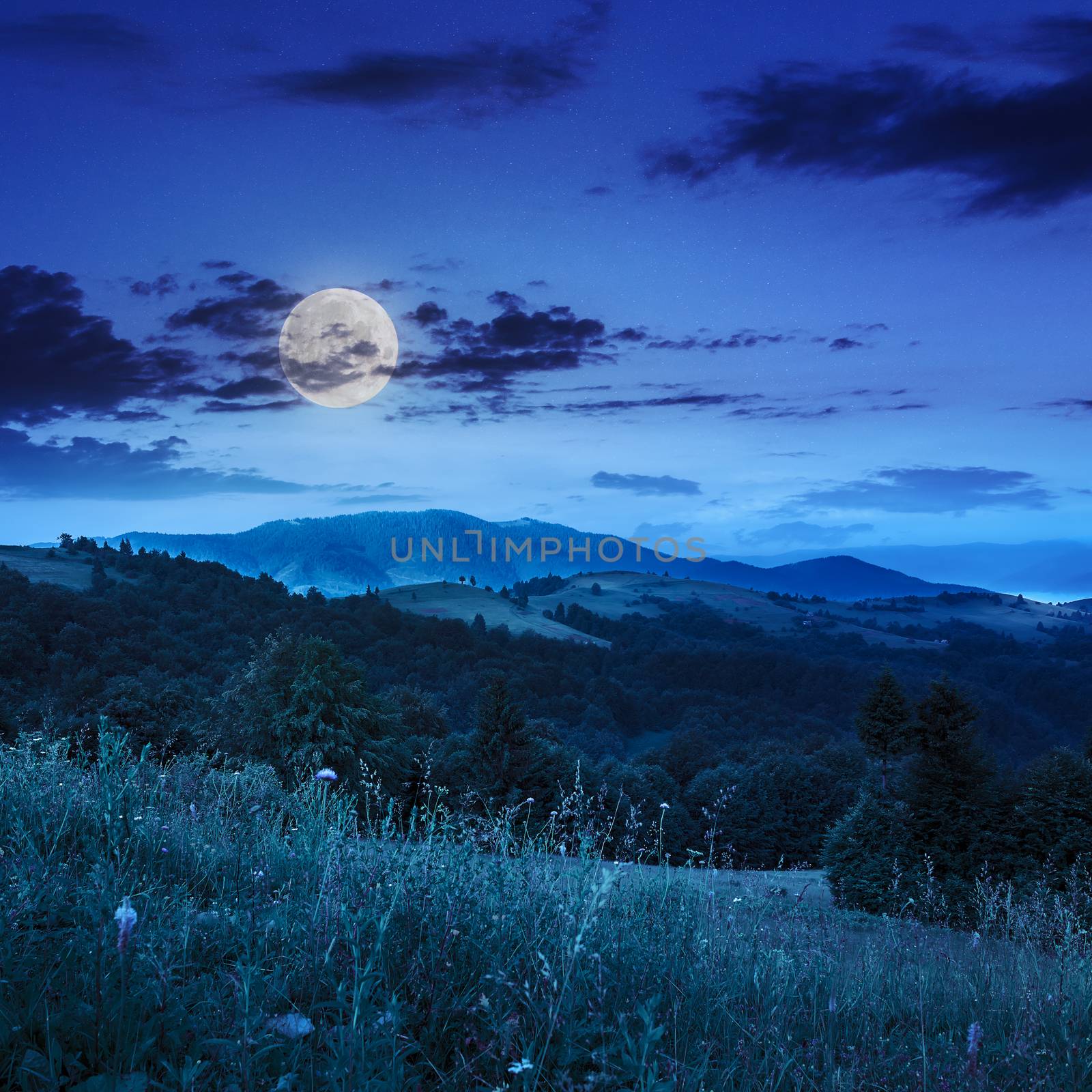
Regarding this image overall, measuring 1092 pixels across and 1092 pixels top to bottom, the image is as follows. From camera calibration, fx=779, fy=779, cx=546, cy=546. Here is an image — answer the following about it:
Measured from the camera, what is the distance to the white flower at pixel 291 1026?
2381 mm

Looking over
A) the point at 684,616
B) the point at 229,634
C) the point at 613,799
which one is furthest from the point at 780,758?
the point at 684,616

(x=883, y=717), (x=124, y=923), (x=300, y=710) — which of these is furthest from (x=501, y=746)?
(x=124, y=923)

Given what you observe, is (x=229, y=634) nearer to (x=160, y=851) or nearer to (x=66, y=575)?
(x=66, y=575)

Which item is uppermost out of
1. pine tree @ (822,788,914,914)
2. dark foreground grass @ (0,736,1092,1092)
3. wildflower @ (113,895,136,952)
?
wildflower @ (113,895,136,952)

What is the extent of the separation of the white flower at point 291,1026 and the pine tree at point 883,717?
3638cm

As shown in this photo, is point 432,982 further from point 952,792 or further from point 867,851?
point 952,792

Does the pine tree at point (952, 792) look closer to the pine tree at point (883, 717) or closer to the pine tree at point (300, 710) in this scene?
the pine tree at point (883, 717)

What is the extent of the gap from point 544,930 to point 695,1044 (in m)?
0.78

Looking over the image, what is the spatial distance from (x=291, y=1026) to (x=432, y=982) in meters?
0.53

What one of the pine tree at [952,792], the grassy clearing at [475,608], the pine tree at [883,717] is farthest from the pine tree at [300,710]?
the grassy clearing at [475,608]

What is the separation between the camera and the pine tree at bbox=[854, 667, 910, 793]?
34.9 meters

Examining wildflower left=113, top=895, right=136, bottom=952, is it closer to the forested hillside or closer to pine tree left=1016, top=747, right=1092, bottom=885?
the forested hillside

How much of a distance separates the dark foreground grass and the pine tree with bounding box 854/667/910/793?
33.0 metres

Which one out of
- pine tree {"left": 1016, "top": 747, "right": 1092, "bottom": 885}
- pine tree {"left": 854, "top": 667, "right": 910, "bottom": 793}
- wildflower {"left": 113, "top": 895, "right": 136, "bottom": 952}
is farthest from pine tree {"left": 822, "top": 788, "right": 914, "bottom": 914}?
wildflower {"left": 113, "top": 895, "right": 136, "bottom": 952}
